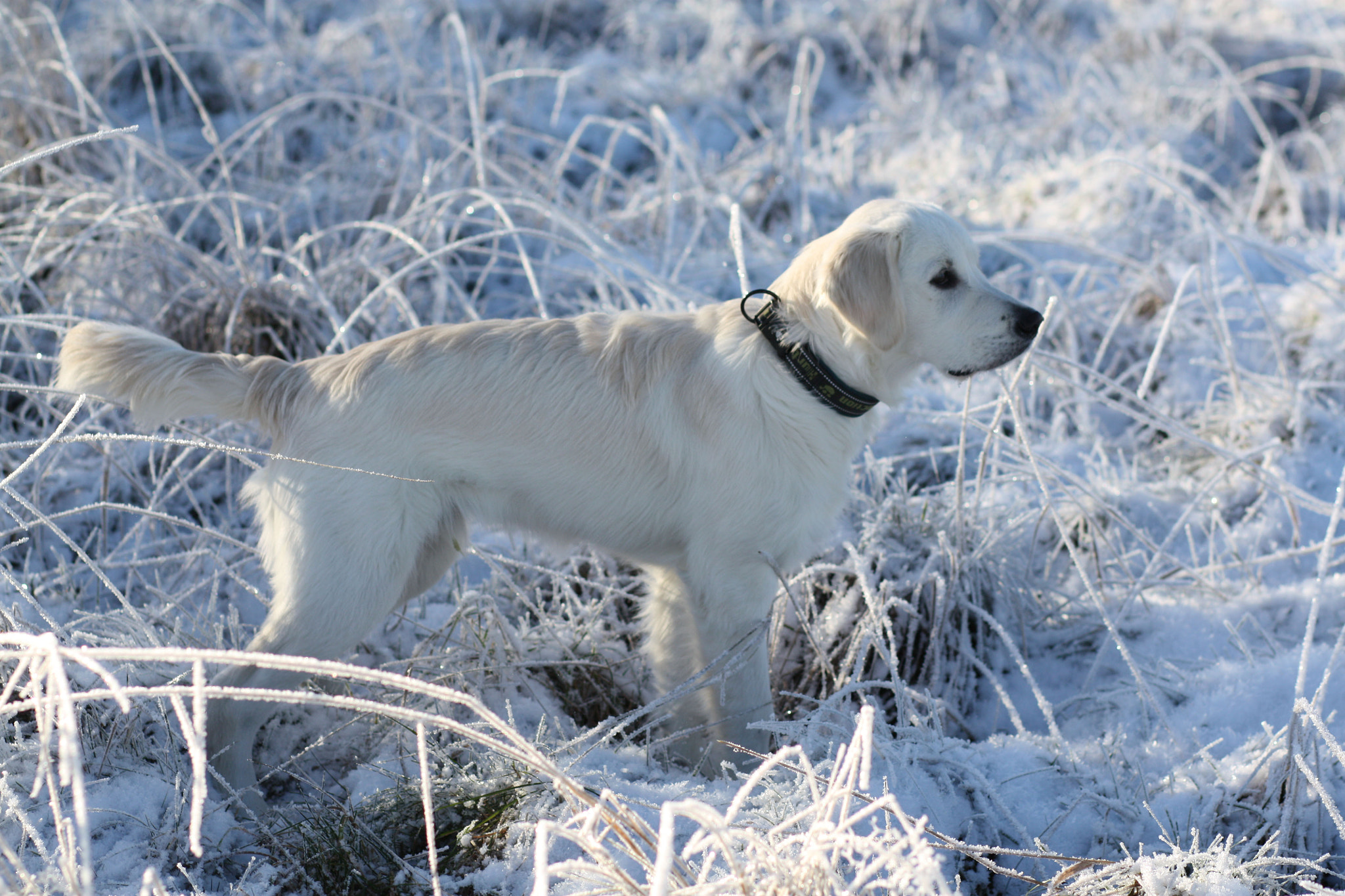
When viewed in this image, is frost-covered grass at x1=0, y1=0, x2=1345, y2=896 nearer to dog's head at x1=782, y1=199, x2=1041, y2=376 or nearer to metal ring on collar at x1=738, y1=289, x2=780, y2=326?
dog's head at x1=782, y1=199, x2=1041, y2=376

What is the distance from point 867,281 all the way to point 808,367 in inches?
9.8

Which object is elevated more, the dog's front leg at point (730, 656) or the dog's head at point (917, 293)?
the dog's head at point (917, 293)

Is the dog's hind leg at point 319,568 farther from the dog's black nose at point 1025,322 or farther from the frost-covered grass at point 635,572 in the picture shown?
the dog's black nose at point 1025,322

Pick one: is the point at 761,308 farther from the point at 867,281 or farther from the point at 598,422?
the point at 598,422

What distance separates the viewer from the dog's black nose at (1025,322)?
7.72 ft

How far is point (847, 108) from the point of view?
26.9ft

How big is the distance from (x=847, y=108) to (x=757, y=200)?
3.22 metres

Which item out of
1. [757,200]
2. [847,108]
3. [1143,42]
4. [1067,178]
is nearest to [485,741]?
[757,200]

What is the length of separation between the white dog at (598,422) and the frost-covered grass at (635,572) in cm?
25

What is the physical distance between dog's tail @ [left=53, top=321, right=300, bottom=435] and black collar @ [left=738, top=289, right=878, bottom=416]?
46.0 inches

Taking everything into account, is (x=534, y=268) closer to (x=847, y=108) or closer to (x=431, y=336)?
(x=431, y=336)

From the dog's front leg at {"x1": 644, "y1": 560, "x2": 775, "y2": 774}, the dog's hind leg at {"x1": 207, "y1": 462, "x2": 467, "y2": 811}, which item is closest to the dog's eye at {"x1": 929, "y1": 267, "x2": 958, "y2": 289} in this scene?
the dog's front leg at {"x1": 644, "y1": 560, "x2": 775, "y2": 774}

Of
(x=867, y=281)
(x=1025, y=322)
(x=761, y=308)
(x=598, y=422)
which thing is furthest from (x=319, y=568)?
(x=1025, y=322)

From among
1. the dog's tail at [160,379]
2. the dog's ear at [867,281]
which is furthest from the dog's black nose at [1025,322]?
the dog's tail at [160,379]
